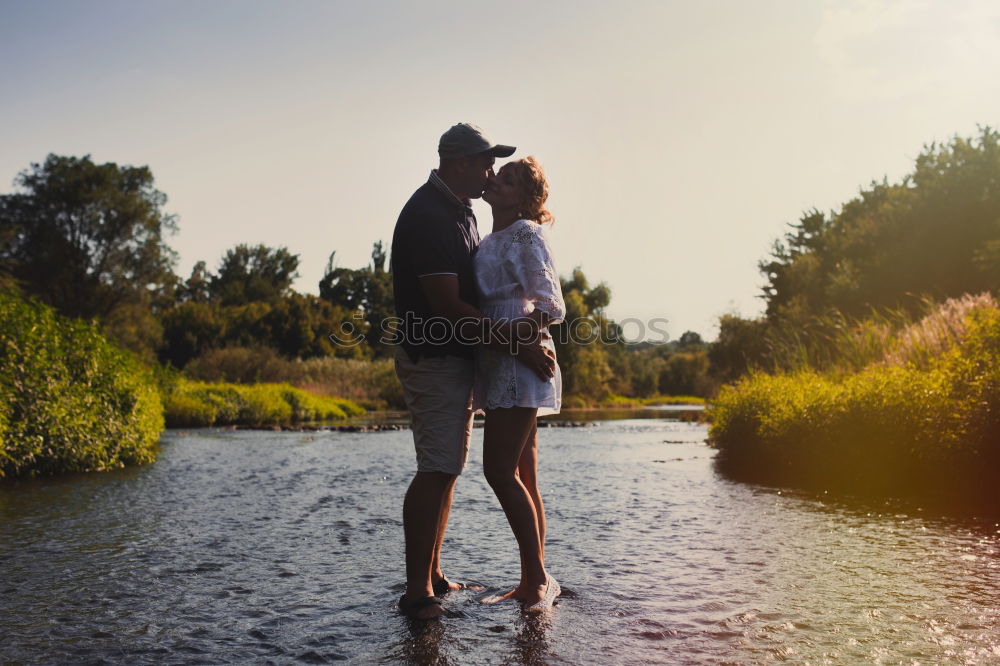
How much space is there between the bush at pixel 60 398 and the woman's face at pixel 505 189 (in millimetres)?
6757

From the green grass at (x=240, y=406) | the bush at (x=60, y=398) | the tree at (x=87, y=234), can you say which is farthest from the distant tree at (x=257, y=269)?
the bush at (x=60, y=398)

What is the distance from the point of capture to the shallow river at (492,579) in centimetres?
325

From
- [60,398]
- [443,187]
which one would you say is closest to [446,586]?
[443,187]

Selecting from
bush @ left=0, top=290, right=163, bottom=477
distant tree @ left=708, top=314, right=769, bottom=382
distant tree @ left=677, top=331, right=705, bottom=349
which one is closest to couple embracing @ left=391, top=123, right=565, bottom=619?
bush @ left=0, top=290, right=163, bottom=477

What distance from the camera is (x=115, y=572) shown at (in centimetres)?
470

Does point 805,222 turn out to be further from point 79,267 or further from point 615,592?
point 615,592

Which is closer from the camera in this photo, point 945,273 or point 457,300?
point 457,300

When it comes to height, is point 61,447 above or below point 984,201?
below

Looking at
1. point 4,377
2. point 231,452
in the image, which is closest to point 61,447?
point 4,377

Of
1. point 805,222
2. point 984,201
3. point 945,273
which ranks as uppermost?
point 805,222

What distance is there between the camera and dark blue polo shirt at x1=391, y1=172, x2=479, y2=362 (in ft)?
12.3

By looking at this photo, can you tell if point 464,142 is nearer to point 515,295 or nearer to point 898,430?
point 515,295

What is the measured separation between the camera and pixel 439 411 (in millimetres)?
3846

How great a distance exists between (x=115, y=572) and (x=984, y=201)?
24.6 metres
